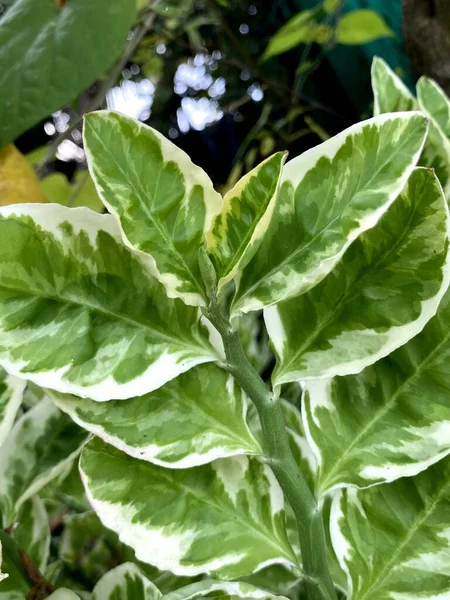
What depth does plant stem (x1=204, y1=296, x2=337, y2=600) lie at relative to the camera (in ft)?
0.74

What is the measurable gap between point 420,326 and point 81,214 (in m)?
0.14

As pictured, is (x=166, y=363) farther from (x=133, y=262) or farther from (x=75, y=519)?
(x=75, y=519)

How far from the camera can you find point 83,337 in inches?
8.4

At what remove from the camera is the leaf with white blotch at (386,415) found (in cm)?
23

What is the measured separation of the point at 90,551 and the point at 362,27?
2.60 ft

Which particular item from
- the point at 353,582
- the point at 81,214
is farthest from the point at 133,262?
the point at 353,582

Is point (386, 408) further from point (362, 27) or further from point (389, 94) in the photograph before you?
point (362, 27)

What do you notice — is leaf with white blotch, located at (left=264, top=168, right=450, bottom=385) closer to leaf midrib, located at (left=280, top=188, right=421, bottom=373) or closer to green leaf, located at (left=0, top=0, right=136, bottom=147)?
leaf midrib, located at (left=280, top=188, right=421, bottom=373)

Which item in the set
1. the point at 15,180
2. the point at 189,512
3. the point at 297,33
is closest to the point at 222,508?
the point at 189,512

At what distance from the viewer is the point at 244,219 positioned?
20 cm

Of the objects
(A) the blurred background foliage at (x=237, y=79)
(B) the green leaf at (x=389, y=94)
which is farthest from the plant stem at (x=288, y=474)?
(A) the blurred background foliage at (x=237, y=79)

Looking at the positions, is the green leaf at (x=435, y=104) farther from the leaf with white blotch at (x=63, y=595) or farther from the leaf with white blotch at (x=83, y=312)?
the leaf with white blotch at (x=63, y=595)

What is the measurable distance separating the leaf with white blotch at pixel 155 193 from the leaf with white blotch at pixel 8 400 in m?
0.10

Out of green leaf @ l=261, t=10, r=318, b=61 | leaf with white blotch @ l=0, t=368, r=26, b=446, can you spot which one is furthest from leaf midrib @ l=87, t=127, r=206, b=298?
green leaf @ l=261, t=10, r=318, b=61
